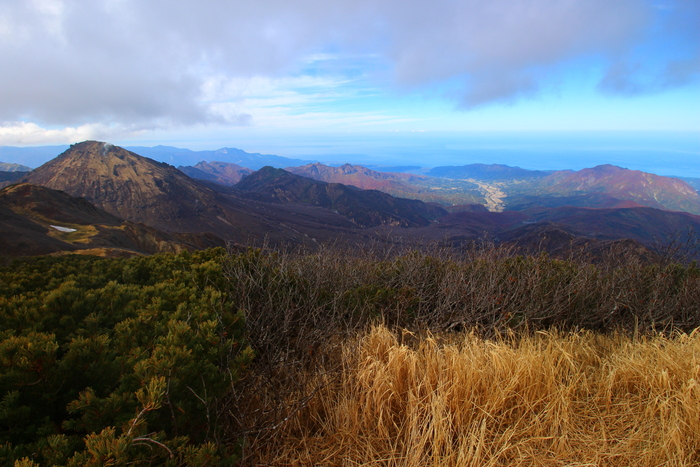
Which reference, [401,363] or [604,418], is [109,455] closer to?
[401,363]

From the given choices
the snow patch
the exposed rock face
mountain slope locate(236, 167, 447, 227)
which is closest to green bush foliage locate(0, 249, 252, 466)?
the snow patch

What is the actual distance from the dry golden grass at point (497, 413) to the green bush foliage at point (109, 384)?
1.96ft

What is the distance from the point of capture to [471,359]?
10.2 ft

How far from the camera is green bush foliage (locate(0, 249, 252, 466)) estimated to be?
151 centimetres

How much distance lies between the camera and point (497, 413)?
2740mm

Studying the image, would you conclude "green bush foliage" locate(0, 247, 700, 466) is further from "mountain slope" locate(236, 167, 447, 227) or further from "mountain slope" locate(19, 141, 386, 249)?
"mountain slope" locate(236, 167, 447, 227)

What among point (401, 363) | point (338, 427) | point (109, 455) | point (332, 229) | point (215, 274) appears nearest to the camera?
point (109, 455)

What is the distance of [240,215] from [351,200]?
57.5m

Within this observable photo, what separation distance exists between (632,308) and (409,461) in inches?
208

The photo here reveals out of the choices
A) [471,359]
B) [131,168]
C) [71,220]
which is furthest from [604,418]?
[131,168]

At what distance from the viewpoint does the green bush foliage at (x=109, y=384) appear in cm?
151

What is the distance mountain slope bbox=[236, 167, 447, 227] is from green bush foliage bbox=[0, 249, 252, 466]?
Answer: 4255 inches

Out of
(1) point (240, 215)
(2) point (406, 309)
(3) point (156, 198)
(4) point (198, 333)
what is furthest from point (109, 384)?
(3) point (156, 198)

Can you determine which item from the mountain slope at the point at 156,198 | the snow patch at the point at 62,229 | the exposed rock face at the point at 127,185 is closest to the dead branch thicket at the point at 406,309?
the snow patch at the point at 62,229
